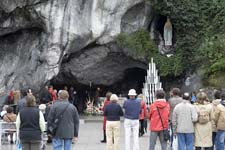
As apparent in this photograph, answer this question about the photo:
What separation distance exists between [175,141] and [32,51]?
Result: 13961 millimetres

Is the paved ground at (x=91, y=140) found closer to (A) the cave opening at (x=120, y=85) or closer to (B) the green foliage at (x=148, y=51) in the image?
(B) the green foliage at (x=148, y=51)

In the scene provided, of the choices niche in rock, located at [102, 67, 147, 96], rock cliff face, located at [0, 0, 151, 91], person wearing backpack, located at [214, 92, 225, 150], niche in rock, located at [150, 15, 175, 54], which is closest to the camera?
person wearing backpack, located at [214, 92, 225, 150]

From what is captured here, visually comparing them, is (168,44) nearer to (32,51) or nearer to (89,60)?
(89,60)

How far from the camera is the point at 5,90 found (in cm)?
2842

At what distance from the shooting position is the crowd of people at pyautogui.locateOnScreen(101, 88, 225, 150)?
1422 centimetres

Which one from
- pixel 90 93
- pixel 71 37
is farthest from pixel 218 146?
pixel 90 93

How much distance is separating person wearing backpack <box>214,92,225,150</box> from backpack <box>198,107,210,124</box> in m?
0.36

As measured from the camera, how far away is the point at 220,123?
1447 centimetres

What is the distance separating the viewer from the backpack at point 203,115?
14133 mm

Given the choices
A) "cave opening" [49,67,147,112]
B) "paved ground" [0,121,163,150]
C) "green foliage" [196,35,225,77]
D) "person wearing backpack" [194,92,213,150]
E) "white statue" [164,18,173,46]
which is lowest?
"paved ground" [0,121,163,150]

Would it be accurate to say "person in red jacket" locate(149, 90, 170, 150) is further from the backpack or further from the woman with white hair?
the woman with white hair

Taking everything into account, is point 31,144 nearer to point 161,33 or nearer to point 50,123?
point 50,123

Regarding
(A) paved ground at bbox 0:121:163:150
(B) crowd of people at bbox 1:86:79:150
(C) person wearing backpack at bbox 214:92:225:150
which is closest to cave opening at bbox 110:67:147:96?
(A) paved ground at bbox 0:121:163:150

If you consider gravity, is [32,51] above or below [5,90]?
above
